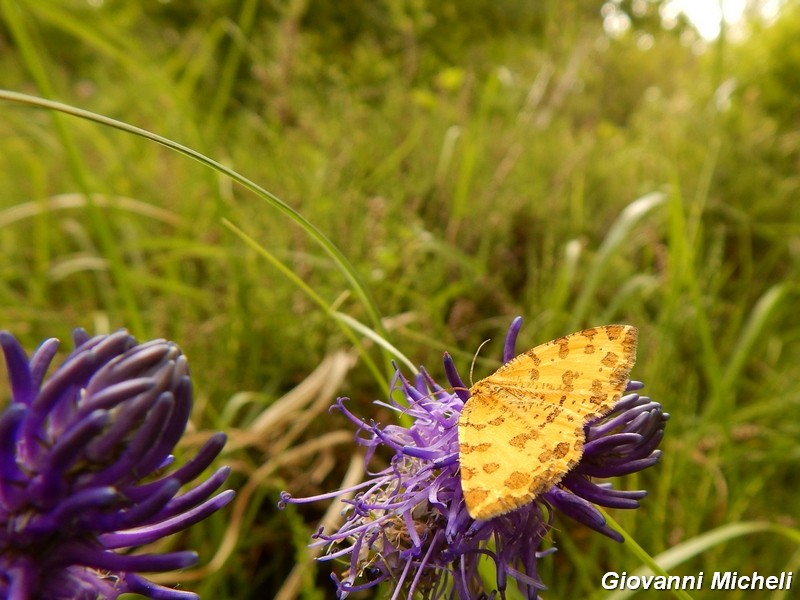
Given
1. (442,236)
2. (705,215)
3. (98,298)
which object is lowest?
(98,298)

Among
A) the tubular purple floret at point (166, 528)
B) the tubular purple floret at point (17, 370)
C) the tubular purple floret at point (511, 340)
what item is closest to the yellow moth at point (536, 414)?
the tubular purple floret at point (511, 340)

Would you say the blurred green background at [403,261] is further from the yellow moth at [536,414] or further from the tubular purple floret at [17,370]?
the tubular purple floret at [17,370]

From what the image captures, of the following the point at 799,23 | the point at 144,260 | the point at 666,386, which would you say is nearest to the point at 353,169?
the point at 144,260

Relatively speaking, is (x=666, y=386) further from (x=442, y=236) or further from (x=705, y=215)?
(x=705, y=215)

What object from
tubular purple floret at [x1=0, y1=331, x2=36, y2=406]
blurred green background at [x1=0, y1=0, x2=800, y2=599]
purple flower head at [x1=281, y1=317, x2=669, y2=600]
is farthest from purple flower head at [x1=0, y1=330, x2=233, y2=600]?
blurred green background at [x1=0, y1=0, x2=800, y2=599]

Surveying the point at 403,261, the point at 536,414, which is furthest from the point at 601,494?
the point at 403,261

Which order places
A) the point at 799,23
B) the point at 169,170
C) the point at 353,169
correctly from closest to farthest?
the point at 353,169 → the point at 169,170 → the point at 799,23
